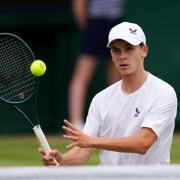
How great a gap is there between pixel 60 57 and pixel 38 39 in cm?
35

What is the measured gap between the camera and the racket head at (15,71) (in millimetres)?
5613

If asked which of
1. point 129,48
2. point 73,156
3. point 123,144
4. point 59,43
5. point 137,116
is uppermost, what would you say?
point 129,48

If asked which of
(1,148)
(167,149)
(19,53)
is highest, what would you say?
(19,53)

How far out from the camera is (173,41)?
10727 mm

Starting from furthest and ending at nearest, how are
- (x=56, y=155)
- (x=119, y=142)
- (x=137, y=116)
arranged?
(x=137, y=116) < (x=56, y=155) < (x=119, y=142)

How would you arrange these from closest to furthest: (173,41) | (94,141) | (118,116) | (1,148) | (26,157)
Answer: (94,141) → (118,116) → (26,157) → (1,148) → (173,41)

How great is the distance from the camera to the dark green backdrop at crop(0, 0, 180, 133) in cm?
1062

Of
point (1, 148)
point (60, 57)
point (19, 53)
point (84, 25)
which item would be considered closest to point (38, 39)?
point (60, 57)

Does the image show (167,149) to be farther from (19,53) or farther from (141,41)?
(19,53)

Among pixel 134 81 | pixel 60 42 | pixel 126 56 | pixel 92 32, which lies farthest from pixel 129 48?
pixel 60 42

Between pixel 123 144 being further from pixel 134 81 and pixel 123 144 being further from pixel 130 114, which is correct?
pixel 134 81

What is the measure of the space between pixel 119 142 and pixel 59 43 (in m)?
5.85

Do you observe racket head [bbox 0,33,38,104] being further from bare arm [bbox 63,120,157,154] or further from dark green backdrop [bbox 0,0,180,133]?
dark green backdrop [bbox 0,0,180,133]

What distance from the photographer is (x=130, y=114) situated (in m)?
5.44
